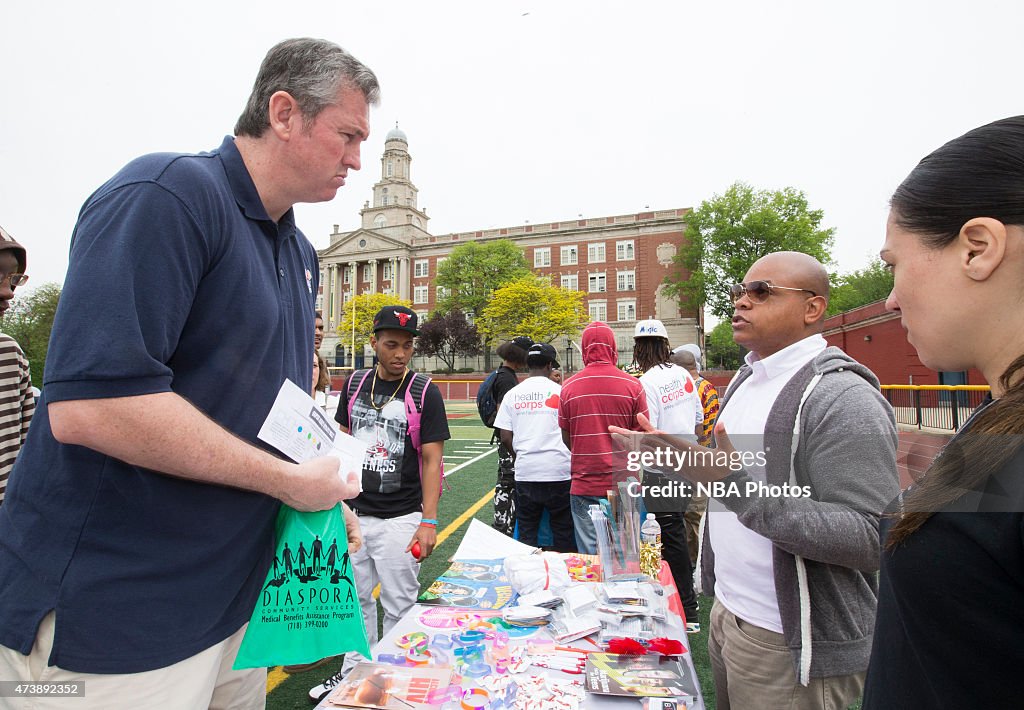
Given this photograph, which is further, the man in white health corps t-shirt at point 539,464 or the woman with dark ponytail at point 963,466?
the man in white health corps t-shirt at point 539,464

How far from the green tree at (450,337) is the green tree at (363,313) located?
19.7 ft

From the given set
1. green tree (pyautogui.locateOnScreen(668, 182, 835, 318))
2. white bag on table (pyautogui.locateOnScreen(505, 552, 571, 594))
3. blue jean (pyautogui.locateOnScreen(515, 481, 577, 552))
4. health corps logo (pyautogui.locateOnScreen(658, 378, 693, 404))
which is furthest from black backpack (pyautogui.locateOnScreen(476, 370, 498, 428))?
green tree (pyautogui.locateOnScreen(668, 182, 835, 318))

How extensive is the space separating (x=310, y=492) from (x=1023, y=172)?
1.52 m

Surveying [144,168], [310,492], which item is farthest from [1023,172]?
[144,168]

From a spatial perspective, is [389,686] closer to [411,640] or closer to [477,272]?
[411,640]

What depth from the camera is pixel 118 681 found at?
1103 mm

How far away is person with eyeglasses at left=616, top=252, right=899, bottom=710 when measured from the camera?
5.34ft

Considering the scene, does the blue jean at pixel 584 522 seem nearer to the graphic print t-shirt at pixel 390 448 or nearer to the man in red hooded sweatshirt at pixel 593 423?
the man in red hooded sweatshirt at pixel 593 423

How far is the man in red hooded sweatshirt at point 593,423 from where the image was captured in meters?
4.43

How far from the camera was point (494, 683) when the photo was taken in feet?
5.94

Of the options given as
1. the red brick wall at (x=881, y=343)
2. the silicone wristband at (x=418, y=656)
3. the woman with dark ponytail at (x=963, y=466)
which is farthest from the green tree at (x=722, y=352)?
the woman with dark ponytail at (x=963, y=466)

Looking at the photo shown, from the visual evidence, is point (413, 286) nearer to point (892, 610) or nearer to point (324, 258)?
→ point (324, 258)

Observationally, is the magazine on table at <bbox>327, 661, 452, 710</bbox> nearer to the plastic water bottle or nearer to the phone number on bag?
the phone number on bag

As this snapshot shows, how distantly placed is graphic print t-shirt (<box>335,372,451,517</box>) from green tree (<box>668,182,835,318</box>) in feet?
141
